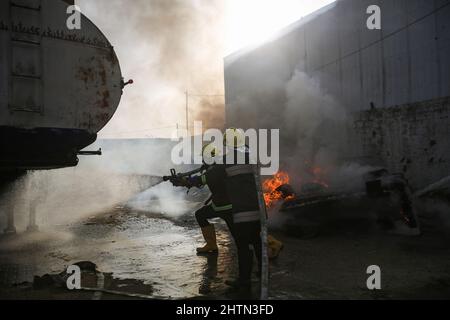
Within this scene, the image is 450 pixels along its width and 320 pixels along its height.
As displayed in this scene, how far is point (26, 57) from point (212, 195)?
9.93 ft

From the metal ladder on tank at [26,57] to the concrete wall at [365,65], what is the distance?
7587 mm

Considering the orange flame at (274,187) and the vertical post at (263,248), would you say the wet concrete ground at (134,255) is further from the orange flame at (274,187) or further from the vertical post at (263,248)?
the orange flame at (274,187)

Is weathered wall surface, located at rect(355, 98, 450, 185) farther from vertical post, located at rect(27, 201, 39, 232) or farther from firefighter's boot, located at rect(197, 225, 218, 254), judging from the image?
vertical post, located at rect(27, 201, 39, 232)

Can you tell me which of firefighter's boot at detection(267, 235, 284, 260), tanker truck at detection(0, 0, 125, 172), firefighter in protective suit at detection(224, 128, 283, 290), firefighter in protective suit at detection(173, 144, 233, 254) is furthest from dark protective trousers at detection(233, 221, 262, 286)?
tanker truck at detection(0, 0, 125, 172)

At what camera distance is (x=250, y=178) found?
4.10m

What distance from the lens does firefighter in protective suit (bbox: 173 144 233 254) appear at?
439 centimetres

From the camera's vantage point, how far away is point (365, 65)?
10.0 m

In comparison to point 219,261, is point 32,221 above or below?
above

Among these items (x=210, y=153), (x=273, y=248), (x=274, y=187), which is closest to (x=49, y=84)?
(x=210, y=153)

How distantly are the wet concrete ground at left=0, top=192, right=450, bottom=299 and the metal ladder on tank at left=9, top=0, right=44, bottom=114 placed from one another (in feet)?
7.29

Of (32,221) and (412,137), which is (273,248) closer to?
(412,137)
